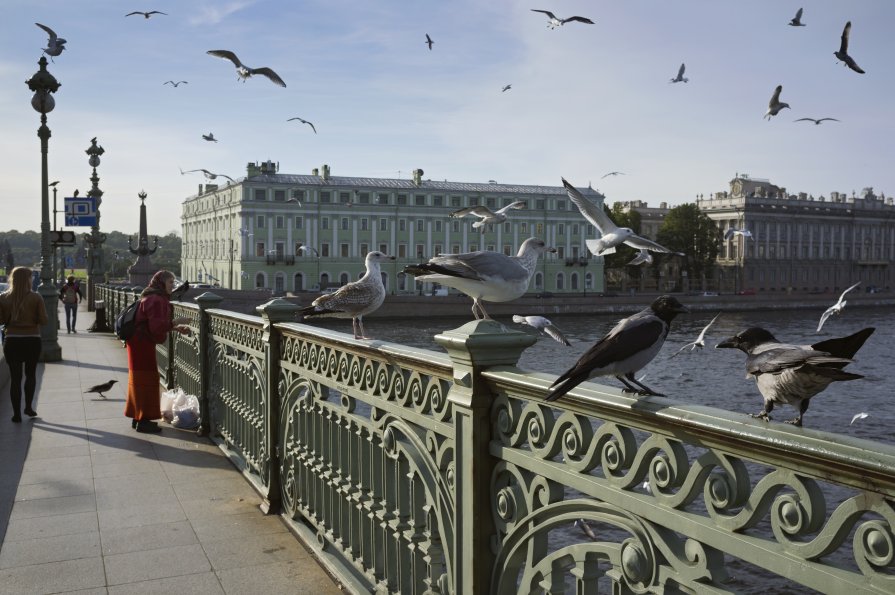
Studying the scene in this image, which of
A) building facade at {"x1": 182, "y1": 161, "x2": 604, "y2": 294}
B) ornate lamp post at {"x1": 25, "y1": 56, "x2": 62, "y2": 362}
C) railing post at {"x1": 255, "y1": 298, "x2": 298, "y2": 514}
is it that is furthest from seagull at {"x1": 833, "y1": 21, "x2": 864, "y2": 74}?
building facade at {"x1": 182, "y1": 161, "x2": 604, "y2": 294}

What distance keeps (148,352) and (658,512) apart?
585 centimetres

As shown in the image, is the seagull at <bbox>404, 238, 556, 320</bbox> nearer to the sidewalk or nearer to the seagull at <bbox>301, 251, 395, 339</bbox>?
the seagull at <bbox>301, 251, 395, 339</bbox>

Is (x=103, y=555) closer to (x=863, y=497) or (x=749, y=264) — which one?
(x=863, y=497)

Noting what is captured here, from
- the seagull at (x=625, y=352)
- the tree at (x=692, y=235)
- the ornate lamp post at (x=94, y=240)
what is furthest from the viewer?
the tree at (x=692, y=235)

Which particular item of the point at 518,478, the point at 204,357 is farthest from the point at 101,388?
the point at 518,478

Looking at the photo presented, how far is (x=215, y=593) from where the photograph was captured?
3314 mm

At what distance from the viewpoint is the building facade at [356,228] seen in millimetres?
67375

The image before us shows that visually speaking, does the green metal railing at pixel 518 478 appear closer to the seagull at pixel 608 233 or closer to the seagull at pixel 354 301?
the seagull at pixel 354 301

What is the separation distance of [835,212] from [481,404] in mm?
108743

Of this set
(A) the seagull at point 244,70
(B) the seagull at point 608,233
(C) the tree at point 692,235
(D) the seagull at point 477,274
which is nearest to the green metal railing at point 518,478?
(D) the seagull at point 477,274

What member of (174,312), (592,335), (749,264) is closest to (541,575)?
(174,312)

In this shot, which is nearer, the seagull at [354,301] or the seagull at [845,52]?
the seagull at [354,301]

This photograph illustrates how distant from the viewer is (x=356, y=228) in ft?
232

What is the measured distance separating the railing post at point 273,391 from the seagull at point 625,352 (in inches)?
107
